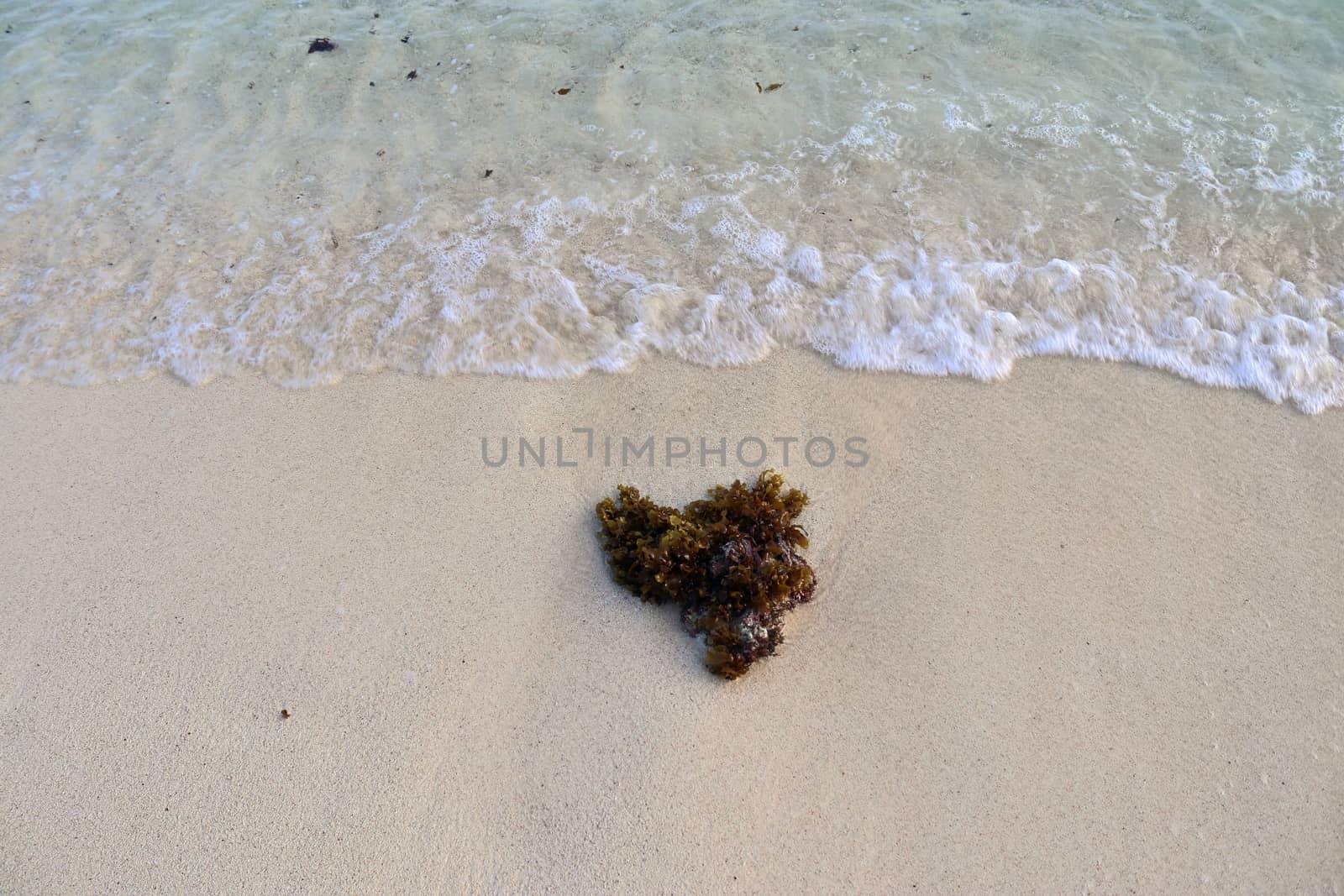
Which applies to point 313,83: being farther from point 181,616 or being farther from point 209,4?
point 181,616

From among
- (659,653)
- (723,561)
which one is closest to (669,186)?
(723,561)

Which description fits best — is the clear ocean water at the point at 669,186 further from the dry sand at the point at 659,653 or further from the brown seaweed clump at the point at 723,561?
the brown seaweed clump at the point at 723,561

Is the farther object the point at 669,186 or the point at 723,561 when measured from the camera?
the point at 669,186

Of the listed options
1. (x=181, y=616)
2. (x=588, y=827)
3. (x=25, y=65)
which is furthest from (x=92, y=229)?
(x=588, y=827)

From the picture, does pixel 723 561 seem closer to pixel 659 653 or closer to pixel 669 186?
pixel 659 653

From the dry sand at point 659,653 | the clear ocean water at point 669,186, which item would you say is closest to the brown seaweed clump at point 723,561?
the dry sand at point 659,653
